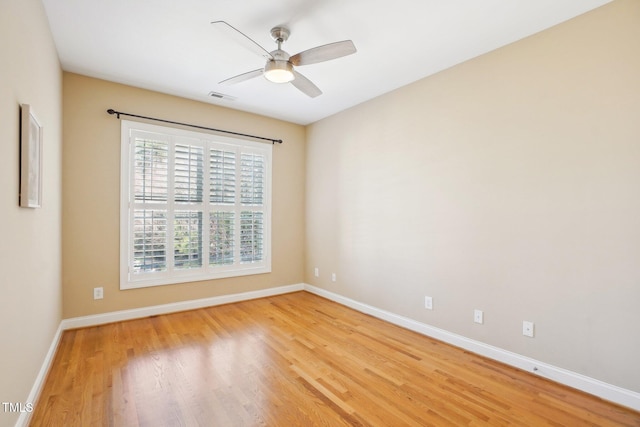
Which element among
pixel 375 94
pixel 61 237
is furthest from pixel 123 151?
pixel 375 94

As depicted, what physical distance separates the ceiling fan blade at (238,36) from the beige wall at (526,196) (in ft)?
6.18

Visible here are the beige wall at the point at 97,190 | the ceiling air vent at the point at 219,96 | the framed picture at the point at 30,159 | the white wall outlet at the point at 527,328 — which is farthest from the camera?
the ceiling air vent at the point at 219,96

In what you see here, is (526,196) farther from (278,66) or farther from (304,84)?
(278,66)

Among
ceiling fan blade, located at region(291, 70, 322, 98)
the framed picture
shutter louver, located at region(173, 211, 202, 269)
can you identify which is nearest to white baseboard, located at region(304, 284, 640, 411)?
Answer: shutter louver, located at region(173, 211, 202, 269)

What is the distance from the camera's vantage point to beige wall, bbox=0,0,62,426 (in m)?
1.45

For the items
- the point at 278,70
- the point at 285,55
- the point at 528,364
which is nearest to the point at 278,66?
the point at 278,70

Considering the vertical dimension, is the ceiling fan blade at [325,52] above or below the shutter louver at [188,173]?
above

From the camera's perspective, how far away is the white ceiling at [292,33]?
219 cm

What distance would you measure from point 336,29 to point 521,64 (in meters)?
1.58

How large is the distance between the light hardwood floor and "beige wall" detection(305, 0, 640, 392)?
39 cm

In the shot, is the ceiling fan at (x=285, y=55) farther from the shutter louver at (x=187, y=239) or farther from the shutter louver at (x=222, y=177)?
the shutter louver at (x=187, y=239)

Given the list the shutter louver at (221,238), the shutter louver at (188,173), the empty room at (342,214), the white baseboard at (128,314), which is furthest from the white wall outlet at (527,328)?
the shutter louver at (188,173)

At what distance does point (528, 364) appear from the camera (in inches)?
97.0

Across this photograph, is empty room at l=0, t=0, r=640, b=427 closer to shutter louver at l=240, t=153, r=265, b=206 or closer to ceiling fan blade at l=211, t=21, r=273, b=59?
ceiling fan blade at l=211, t=21, r=273, b=59
